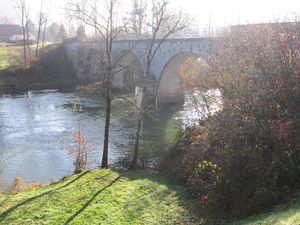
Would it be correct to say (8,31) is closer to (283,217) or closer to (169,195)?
(169,195)

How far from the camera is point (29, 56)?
7356cm

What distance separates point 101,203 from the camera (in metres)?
15.8

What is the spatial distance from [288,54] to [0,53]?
70.6 m

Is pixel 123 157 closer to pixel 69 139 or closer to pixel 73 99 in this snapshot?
pixel 69 139

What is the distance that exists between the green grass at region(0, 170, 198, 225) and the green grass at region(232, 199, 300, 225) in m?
3.12

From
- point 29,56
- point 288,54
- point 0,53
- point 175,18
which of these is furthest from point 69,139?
point 0,53

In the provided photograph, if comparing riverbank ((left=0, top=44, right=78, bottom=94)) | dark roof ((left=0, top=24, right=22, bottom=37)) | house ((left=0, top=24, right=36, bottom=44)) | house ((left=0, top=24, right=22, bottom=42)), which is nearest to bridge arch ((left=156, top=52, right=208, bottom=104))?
riverbank ((left=0, top=44, right=78, bottom=94))

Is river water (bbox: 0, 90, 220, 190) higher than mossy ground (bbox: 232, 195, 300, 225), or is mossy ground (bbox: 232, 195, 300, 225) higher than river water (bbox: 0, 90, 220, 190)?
mossy ground (bbox: 232, 195, 300, 225)

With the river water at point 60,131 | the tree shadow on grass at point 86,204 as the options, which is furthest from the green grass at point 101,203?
the river water at point 60,131

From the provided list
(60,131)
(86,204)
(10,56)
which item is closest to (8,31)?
(10,56)

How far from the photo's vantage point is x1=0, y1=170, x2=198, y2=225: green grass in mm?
14500

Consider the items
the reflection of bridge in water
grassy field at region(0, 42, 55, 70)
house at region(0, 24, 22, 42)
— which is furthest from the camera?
house at region(0, 24, 22, 42)

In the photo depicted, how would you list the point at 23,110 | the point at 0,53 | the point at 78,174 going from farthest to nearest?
the point at 0,53 → the point at 23,110 → the point at 78,174

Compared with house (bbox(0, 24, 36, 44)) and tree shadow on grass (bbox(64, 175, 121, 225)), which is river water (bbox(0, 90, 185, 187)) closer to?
tree shadow on grass (bbox(64, 175, 121, 225))
